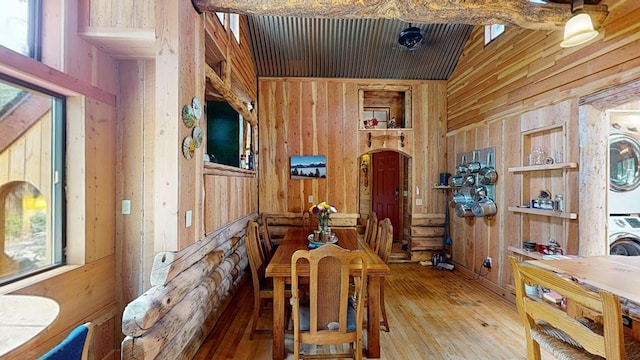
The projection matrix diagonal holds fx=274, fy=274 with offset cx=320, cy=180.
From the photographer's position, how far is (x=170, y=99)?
215 centimetres

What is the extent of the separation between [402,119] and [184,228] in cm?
480

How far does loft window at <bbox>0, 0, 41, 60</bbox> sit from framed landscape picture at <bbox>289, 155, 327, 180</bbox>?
3771 millimetres

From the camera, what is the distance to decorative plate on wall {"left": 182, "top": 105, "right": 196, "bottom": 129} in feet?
7.40

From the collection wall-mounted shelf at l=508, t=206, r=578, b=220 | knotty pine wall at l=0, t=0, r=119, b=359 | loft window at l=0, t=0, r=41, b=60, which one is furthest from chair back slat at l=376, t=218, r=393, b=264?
loft window at l=0, t=0, r=41, b=60

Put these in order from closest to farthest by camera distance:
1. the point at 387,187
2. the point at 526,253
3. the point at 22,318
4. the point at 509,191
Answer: the point at 22,318
the point at 526,253
the point at 509,191
the point at 387,187

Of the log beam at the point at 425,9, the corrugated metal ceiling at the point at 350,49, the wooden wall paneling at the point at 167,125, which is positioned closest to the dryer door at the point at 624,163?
the log beam at the point at 425,9

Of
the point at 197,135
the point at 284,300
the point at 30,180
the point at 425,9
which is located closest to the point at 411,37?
the point at 425,9

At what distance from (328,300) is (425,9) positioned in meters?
2.68

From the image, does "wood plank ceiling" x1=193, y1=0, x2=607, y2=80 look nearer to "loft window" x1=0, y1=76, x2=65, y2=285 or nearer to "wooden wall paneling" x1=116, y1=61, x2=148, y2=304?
"wooden wall paneling" x1=116, y1=61, x2=148, y2=304

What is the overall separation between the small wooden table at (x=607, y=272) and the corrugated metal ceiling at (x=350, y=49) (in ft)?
12.9

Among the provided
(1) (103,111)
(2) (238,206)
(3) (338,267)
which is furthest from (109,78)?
(3) (338,267)

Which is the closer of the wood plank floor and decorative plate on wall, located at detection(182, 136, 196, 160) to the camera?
decorative plate on wall, located at detection(182, 136, 196, 160)

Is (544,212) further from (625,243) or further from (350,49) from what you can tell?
(350,49)

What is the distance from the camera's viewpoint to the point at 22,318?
3.90ft
